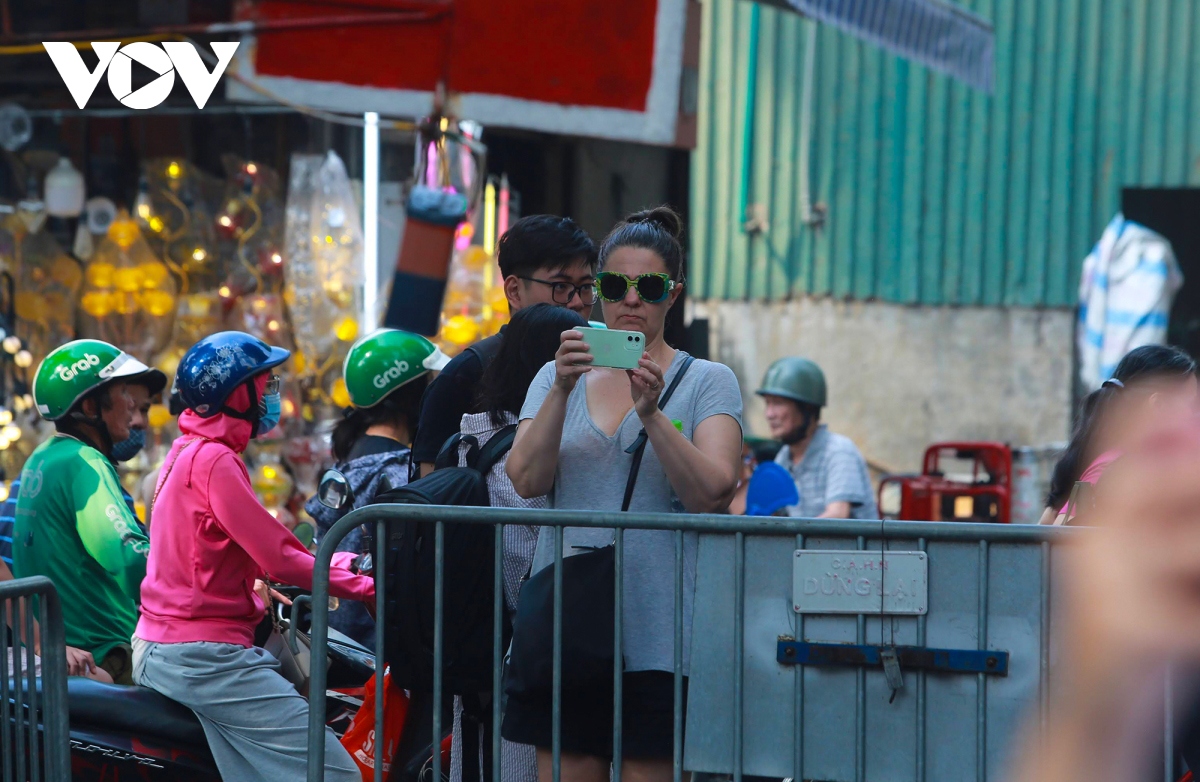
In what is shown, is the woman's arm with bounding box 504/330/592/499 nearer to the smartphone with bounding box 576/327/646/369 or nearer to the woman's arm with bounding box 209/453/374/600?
the smartphone with bounding box 576/327/646/369

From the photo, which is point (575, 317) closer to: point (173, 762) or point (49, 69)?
point (173, 762)

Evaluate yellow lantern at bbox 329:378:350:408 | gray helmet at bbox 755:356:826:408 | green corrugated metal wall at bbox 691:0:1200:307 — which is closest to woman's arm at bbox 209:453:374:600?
yellow lantern at bbox 329:378:350:408

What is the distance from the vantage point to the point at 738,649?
344 centimetres

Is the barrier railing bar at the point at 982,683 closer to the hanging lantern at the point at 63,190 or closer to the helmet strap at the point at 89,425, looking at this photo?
the helmet strap at the point at 89,425

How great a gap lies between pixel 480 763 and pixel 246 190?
18.5ft

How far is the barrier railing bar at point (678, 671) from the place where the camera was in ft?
11.3

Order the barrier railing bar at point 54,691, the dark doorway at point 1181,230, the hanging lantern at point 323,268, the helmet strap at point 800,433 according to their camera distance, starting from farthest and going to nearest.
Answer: the dark doorway at point 1181,230 → the hanging lantern at point 323,268 → the helmet strap at point 800,433 → the barrier railing bar at point 54,691

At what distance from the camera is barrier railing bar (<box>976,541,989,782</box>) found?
10.9 ft

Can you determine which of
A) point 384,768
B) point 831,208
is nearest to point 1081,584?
point 384,768

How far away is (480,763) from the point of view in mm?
4008

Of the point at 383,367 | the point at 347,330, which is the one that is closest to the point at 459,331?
the point at 347,330

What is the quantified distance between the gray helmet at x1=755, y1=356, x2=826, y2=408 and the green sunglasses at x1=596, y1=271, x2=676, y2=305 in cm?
441

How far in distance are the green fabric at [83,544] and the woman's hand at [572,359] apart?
2.13 metres

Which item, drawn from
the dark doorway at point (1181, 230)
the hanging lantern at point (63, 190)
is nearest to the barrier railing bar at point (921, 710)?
the hanging lantern at point (63, 190)
